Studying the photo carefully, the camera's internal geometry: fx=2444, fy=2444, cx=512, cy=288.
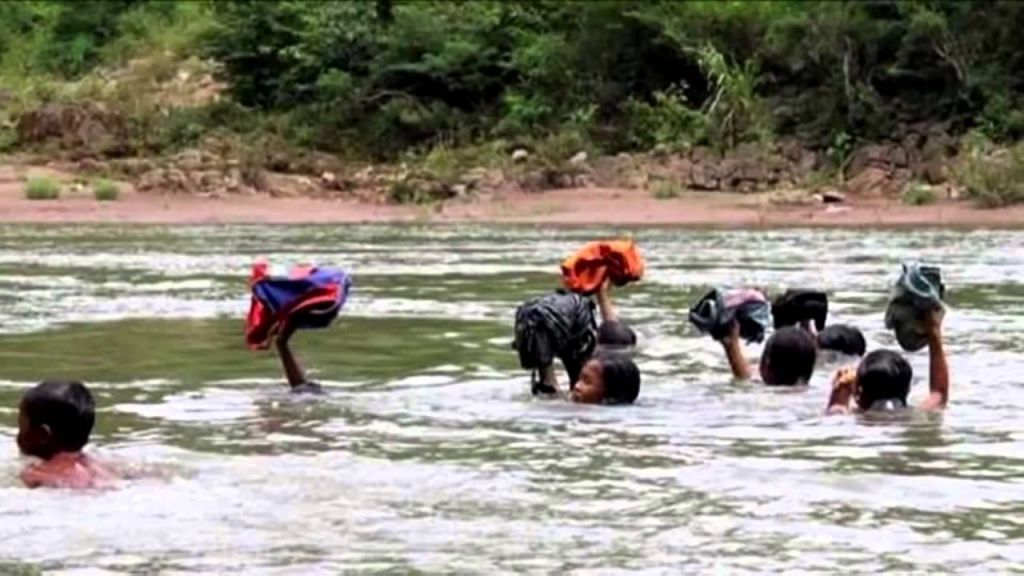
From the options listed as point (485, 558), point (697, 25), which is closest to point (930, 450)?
point (485, 558)

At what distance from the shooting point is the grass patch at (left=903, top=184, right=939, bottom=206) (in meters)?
34.9

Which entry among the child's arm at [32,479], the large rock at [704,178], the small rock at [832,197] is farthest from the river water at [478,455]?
the large rock at [704,178]

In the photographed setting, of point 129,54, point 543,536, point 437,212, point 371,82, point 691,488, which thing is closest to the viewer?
point 543,536

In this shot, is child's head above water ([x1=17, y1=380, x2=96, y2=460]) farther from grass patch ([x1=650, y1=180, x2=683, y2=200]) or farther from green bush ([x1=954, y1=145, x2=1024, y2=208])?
grass patch ([x1=650, y1=180, x2=683, y2=200])

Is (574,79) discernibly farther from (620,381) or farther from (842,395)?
(842,395)

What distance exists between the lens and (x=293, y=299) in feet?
42.3

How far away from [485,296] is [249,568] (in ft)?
42.3

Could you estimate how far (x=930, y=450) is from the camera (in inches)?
455

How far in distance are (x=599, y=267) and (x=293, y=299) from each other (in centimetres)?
229

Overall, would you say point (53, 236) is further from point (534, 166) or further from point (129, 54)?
point (129, 54)

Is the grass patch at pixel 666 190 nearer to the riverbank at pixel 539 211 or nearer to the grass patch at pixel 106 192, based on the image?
the riverbank at pixel 539 211

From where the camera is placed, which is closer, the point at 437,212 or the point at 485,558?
the point at 485,558

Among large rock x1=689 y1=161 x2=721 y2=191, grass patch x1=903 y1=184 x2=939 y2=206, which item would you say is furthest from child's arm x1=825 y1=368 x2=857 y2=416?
large rock x1=689 y1=161 x2=721 y2=191

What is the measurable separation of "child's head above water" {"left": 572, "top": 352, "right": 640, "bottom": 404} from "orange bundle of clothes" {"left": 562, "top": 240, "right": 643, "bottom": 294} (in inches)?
44.9
